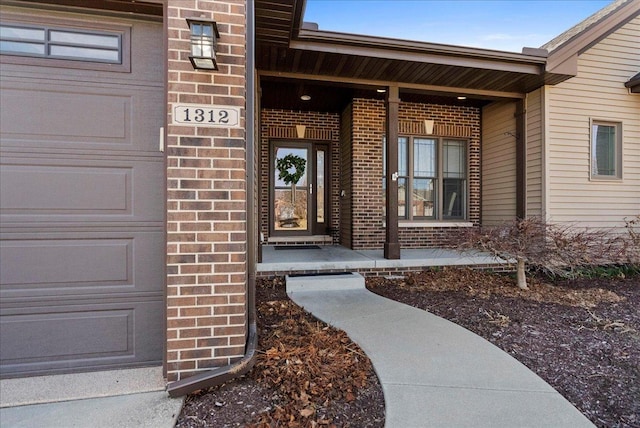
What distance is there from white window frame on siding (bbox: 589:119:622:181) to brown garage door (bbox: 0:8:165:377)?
6.99 m

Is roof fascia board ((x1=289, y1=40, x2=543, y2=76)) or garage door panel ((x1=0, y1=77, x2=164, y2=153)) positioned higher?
roof fascia board ((x1=289, y1=40, x2=543, y2=76))

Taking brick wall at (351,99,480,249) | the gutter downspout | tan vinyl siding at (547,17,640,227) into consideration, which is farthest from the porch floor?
the gutter downspout

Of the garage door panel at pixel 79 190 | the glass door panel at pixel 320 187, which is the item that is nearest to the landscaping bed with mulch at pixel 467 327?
the garage door panel at pixel 79 190

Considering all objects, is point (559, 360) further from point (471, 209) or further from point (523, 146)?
point (471, 209)

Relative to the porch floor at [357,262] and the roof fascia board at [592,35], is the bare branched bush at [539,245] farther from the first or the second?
the roof fascia board at [592,35]

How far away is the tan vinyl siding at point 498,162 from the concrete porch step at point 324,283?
3.66 metres

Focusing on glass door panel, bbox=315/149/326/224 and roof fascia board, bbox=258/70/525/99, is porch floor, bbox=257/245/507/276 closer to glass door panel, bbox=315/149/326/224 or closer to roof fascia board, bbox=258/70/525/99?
glass door panel, bbox=315/149/326/224

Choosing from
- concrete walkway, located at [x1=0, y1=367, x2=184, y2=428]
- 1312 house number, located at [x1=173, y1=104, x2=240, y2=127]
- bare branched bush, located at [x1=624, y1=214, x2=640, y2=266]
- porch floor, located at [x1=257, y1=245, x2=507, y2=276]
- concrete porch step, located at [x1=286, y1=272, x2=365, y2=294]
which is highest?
1312 house number, located at [x1=173, y1=104, x2=240, y2=127]

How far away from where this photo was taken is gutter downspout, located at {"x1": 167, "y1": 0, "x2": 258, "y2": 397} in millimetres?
1942

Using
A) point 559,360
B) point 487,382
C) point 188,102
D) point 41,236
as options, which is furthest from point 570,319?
point 41,236

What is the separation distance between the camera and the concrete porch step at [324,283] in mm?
4125

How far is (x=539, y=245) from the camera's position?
3.90m

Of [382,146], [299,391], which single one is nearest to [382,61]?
[382,146]

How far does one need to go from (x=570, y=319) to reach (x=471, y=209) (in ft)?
13.1
